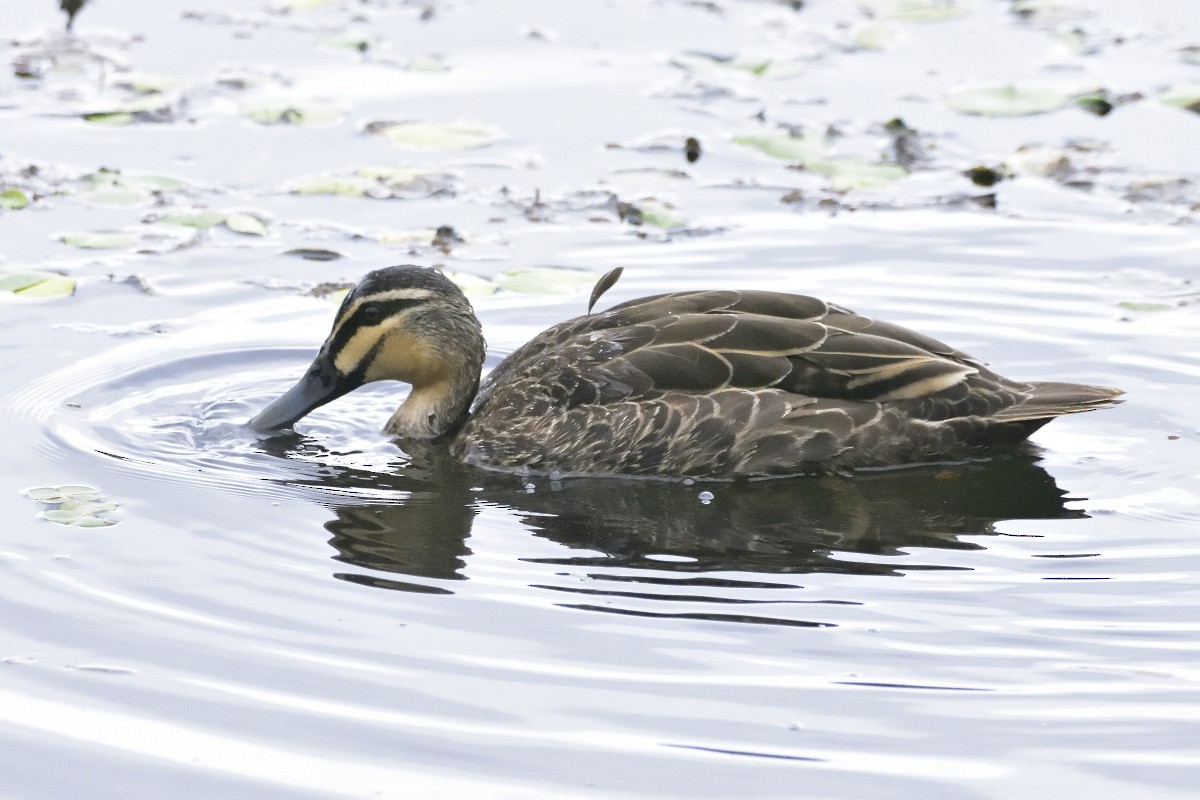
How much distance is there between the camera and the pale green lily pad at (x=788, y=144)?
1363 centimetres

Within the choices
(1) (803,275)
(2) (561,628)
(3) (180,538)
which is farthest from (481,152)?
(2) (561,628)

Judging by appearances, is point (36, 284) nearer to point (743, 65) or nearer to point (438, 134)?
point (438, 134)

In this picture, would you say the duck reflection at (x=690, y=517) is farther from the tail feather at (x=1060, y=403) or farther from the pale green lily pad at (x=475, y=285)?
the pale green lily pad at (x=475, y=285)

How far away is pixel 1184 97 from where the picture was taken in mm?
14586

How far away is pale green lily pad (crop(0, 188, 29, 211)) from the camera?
12.6 meters

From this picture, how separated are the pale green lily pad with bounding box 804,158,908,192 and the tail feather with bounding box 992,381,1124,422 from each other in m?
4.22

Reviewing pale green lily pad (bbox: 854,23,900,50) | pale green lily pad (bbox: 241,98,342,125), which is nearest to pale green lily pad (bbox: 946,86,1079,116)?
pale green lily pad (bbox: 854,23,900,50)

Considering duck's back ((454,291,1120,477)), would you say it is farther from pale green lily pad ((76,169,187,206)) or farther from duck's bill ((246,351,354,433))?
pale green lily pad ((76,169,187,206))

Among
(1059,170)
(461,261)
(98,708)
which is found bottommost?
(98,708)

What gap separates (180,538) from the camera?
833 centimetres

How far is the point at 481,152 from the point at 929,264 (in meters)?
3.81

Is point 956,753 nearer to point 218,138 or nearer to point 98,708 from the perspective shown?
point 98,708

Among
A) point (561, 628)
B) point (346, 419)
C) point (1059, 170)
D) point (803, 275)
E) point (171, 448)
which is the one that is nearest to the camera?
point (561, 628)

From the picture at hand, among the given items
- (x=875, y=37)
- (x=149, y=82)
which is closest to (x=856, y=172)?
(x=875, y=37)
